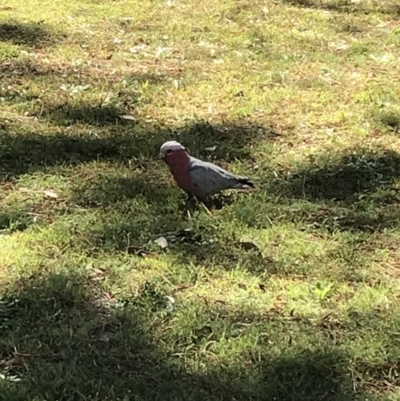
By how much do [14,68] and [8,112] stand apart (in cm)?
106

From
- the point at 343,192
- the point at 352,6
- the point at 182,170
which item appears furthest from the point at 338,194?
the point at 352,6

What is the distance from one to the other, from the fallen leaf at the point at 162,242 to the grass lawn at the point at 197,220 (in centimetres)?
2

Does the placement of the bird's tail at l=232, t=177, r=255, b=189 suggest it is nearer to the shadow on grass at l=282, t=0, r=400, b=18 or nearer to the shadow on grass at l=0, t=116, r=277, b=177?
the shadow on grass at l=0, t=116, r=277, b=177

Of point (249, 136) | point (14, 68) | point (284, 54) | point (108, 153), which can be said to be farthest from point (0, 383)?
point (284, 54)

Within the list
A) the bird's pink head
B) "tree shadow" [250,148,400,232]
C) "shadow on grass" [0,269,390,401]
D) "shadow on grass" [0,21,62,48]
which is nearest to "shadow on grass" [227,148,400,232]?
"tree shadow" [250,148,400,232]

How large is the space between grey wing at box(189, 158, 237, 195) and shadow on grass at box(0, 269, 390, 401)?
0.88 m

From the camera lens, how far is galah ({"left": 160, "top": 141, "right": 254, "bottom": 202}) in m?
4.16

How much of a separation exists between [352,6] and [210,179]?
18.0ft

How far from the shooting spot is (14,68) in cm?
649

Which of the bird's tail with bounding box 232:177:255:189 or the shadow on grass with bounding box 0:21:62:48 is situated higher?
the bird's tail with bounding box 232:177:255:189

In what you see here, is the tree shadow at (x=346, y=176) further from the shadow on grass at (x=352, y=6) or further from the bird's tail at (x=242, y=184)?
the shadow on grass at (x=352, y=6)

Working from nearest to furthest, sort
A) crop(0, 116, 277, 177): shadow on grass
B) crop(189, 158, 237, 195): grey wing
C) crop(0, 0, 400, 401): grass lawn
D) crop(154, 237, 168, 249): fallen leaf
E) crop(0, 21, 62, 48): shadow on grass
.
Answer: crop(0, 0, 400, 401): grass lawn → crop(154, 237, 168, 249): fallen leaf → crop(189, 158, 237, 195): grey wing → crop(0, 116, 277, 177): shadow on grass → crop(0, 21, 62, 48): shadow on grass

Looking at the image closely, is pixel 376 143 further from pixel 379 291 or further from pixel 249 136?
pixel 379 291

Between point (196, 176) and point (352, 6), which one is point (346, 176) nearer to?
point (196, 176)
